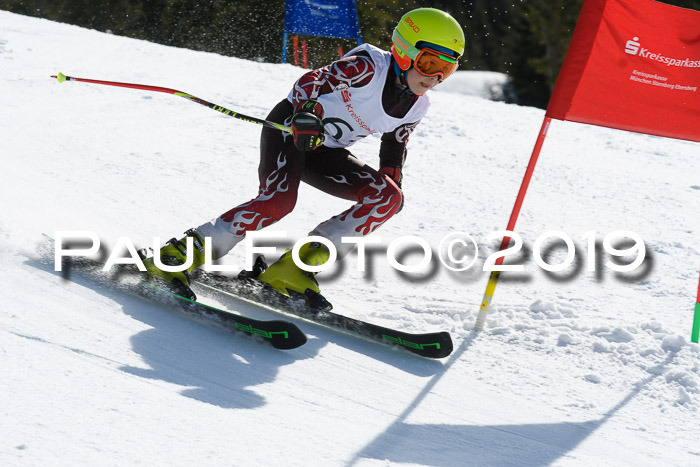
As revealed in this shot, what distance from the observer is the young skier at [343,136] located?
11.5 ft

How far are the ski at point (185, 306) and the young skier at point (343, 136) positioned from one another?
0.14 m

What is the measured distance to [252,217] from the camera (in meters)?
3.58

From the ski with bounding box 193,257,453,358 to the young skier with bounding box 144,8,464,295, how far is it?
0.06 m

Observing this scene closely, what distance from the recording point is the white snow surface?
2387mm

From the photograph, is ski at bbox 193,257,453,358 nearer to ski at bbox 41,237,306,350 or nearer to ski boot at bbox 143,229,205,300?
ski boot at bbox 143,229,205,300

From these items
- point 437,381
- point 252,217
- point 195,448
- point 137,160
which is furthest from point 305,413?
point 137,160

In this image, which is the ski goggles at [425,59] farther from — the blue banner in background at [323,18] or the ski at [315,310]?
the blue banner in background at [323,18]

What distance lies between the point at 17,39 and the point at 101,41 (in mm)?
1054

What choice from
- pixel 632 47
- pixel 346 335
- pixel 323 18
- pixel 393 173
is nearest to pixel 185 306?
pixel 346 335

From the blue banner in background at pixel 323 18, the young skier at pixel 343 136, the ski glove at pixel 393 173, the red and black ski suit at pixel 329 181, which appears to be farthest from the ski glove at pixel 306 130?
the blue banner in background at pixel 323 18

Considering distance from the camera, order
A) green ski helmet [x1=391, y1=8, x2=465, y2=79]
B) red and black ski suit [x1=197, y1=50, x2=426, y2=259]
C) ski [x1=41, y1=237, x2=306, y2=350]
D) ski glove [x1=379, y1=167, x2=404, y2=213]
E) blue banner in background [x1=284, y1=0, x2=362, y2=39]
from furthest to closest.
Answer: blue banner in background [x1=284, y1=0, x2=362, y2=39], ski glove [x1=379, y1=167, x2=404, y2=213], red and black ski suit [x1=197, y1=50, x2=426, y2=259], green ski helmet [x1=391, y1=8, x2=465, y2=79], ski [x1=41, y1=237, x2=306, y2=350]

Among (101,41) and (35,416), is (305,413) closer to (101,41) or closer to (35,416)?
(35,416)

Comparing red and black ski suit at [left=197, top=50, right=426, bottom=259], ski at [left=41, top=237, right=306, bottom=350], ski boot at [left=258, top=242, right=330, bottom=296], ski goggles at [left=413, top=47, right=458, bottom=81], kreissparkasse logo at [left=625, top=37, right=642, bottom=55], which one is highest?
kreissparkasse logo at [left=625, top=37, right=642, bottom=55]

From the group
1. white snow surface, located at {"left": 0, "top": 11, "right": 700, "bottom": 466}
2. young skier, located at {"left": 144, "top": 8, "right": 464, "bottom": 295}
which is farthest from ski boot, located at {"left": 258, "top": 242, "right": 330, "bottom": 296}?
white snow surface, located at {"left": 0, "top": 11, "right": 700, "bottom": 466}
